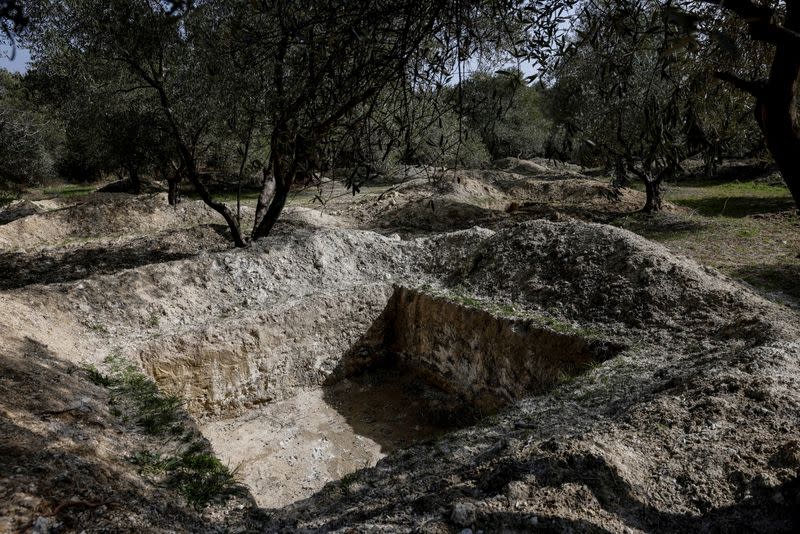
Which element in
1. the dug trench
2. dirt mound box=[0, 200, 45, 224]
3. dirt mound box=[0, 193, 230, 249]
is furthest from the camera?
dirt mound box=[0, 200, 45, 224]

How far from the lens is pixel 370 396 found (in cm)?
891

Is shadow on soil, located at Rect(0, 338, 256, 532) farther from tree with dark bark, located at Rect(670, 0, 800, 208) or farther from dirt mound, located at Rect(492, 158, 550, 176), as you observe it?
dirt mound, located at Rect(492, 158, 550, 176)

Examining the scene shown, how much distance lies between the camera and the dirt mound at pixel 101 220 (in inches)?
569

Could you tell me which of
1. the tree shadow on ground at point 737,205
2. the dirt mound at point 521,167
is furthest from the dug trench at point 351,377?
the dirt mound at point 521,167

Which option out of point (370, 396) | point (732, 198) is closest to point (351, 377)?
point (370, 396)

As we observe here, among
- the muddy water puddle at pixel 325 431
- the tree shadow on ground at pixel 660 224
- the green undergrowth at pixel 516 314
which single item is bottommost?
the muddy water puddle at pixel 325 431

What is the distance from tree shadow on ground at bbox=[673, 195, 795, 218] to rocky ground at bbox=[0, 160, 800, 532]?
1103 centimetres

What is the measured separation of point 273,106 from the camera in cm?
763

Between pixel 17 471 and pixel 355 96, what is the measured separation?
375 cm

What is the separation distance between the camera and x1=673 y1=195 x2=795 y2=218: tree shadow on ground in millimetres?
17094

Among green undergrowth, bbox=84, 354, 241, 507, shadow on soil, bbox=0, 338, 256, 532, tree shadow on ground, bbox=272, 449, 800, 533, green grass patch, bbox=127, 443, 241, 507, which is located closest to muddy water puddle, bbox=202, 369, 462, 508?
green undergrowth, bbox=84, 354, 241, 507

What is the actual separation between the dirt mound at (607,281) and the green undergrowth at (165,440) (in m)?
5.37

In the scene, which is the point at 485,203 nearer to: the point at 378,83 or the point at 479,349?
the point at 479,349

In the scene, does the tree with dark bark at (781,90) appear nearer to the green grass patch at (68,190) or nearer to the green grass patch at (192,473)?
the green grass patch at (192,473)
